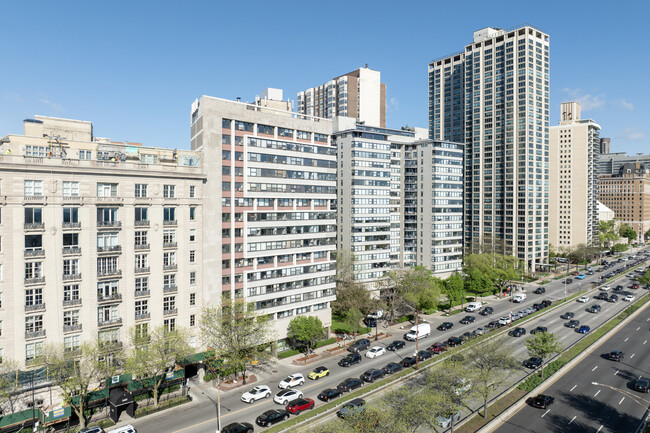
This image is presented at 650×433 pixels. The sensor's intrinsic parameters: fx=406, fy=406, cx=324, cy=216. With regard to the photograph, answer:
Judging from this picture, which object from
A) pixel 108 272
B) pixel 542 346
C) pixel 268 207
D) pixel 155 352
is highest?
pixel 268 207

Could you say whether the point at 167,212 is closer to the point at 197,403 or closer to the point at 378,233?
the point at 197,403

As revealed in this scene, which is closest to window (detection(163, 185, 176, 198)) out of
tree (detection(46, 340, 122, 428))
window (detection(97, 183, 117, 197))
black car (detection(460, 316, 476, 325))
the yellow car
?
window (detection(97, 183, 117, 197))

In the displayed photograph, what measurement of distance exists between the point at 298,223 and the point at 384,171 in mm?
42756

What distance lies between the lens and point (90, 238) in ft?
191

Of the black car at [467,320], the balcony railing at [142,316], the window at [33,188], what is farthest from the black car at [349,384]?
the window at [33,188]

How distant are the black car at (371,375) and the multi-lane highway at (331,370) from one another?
10.4ft

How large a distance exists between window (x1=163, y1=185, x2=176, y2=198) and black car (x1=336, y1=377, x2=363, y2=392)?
134 feet

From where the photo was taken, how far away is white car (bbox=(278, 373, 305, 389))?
64.6 m

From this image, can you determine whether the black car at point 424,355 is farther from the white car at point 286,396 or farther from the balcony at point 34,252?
the balcony at point 34,252

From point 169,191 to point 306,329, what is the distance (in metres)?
35.7

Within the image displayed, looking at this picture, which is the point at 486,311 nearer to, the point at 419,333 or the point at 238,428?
the point at 419,333

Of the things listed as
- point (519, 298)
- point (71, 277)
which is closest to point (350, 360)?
point (71, 277)

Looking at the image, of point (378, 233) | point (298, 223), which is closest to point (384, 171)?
point (378, 233)

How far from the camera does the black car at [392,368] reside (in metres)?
70.2
